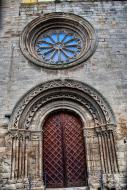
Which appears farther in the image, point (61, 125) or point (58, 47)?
point (58, 47)

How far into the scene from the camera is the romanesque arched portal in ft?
29.5

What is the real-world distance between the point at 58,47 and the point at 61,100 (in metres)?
2.59

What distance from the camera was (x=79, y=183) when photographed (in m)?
9.05

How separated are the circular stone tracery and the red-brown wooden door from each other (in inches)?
95.5

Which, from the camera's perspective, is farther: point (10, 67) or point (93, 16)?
point (93, 16)

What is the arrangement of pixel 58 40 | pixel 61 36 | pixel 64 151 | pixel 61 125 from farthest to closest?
pixel 61 36, pixel 58 40, pixel 61 125, pixel 64 151

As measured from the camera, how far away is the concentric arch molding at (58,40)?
1105cm

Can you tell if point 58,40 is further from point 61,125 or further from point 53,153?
point 53,153

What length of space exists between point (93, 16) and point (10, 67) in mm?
4254

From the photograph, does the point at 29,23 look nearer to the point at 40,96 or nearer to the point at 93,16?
the point at 93,16

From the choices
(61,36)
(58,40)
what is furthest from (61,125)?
(61,36)

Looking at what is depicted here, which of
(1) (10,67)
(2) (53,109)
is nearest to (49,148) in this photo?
(2) (53,109)

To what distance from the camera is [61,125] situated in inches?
396

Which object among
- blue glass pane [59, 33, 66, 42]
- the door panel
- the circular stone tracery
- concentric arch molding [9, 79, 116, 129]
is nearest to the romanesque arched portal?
concentric arch molding [9, 79, 116, 129]
